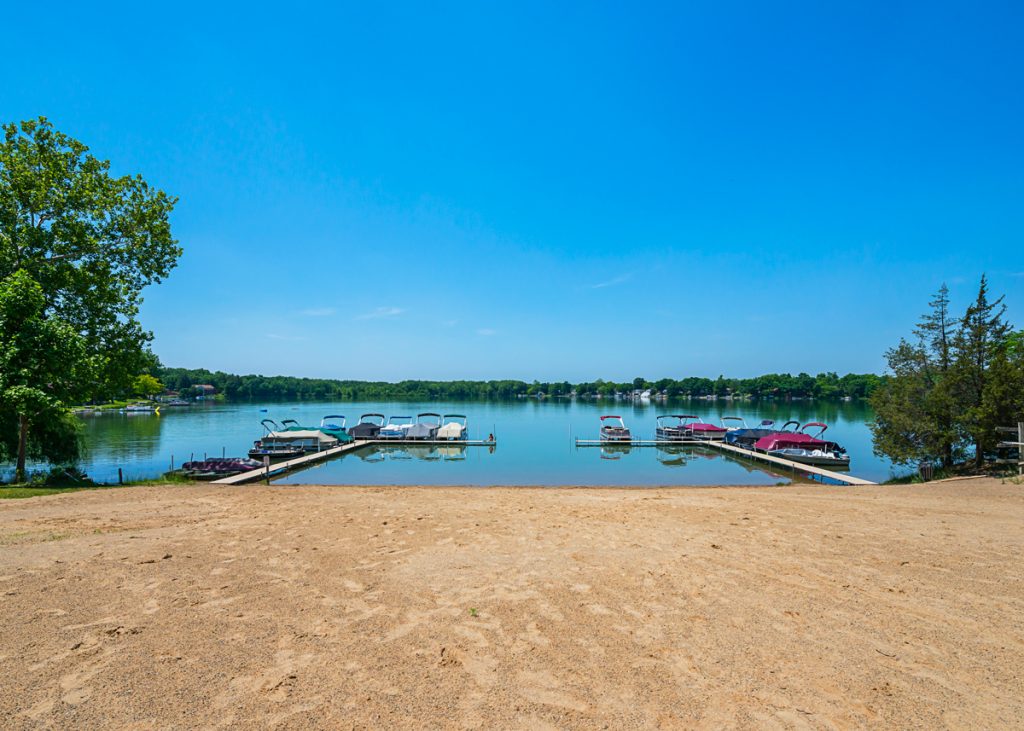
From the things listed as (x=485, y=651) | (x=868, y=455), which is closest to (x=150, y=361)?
(x=485, y=651)

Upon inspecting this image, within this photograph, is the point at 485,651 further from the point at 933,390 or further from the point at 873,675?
the point at 933,390

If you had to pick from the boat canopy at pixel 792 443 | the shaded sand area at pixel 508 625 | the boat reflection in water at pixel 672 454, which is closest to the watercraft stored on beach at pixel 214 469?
the shaded sand area at pixel 508 625

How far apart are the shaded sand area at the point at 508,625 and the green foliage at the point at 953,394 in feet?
39.5

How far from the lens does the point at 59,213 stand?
1830 centimetres

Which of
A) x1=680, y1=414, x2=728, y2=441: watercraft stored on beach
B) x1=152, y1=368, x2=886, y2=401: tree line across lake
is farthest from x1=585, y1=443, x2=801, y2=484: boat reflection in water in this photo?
x1=152, y1=368, x2=886, y2=401: tree line across lake

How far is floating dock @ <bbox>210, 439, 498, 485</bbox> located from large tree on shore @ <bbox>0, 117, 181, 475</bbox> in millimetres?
6356

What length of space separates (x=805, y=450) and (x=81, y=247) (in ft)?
125

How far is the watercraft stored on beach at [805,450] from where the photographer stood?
29875 mm

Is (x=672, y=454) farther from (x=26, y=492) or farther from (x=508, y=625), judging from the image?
(x=26, y=492)

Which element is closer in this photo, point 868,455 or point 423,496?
point 423,496

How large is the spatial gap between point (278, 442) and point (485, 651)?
3370cm

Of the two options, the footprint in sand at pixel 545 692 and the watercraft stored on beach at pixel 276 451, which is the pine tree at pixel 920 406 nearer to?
the footprint in sand at pixel 545 692

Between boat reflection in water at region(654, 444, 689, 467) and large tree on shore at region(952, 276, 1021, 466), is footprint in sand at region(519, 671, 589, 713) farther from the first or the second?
boat reflection in water at region(654, 444, 689, 467)

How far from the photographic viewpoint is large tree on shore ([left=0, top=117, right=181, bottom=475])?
17391mm
